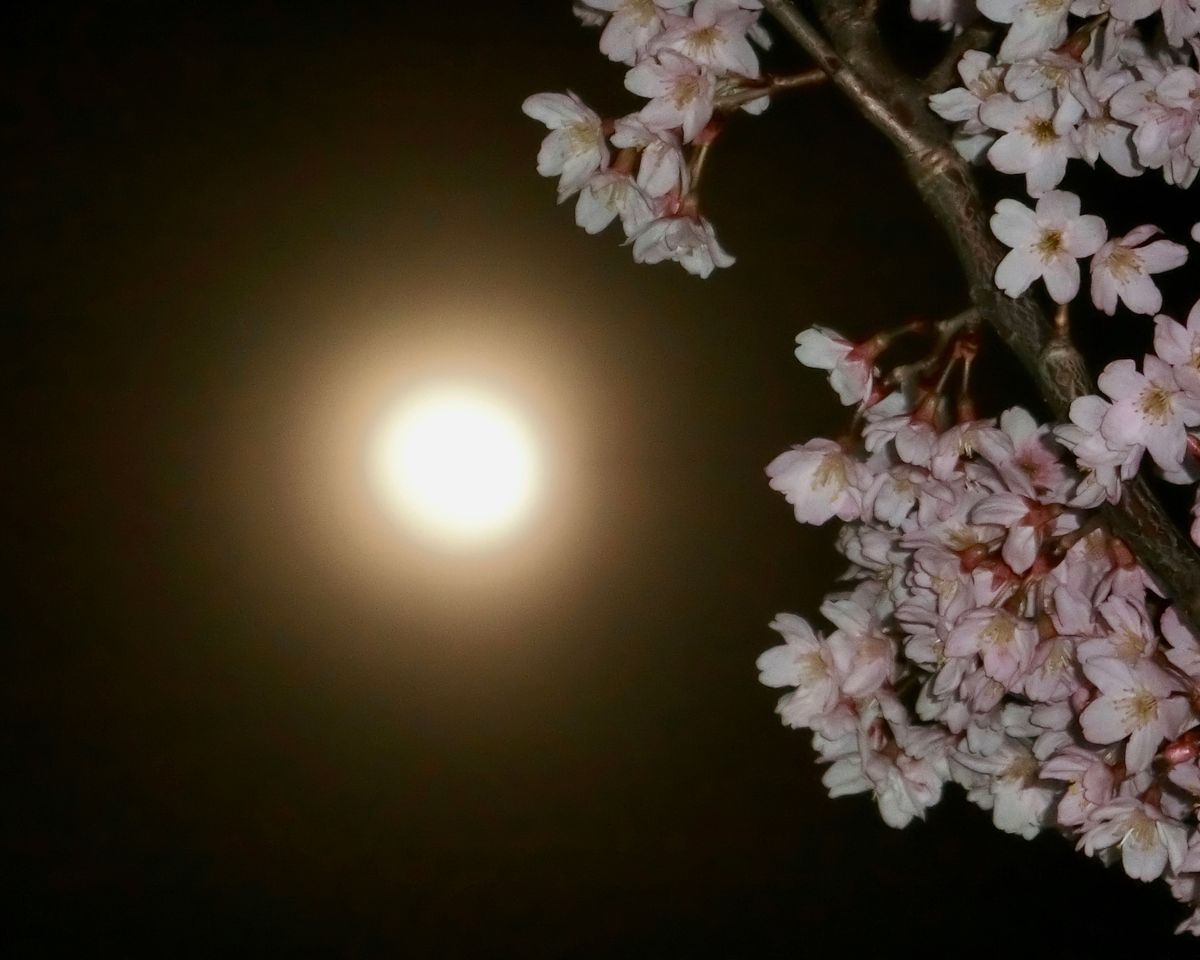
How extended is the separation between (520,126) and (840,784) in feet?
5.97

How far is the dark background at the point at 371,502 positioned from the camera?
2199 millimetres

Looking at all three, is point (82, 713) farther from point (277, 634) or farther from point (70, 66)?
point (70, 66)

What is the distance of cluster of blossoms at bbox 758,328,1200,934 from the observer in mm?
479

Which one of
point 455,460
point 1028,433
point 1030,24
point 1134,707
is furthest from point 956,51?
point 455,460

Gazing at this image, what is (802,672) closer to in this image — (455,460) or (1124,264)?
(1124,264)

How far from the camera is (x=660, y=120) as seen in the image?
0.50 metres

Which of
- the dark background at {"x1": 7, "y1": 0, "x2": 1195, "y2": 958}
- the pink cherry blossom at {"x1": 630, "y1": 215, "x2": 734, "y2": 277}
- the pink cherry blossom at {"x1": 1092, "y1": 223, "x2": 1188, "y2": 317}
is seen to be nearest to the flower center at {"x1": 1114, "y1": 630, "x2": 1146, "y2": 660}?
the pink cherry blossom at {"x1": 1092, "y1": 223, "x2": 1188, "y2": 317}

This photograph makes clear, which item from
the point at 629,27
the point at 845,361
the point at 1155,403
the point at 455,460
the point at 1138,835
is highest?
the point at 455,460

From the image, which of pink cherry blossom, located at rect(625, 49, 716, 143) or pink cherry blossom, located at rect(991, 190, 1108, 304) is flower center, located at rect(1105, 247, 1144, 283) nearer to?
pink cherry blossom, located at rect(991, 190, 1108, 304)

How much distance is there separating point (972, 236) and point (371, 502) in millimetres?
1974

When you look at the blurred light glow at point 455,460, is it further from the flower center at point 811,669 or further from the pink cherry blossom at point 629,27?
the pink cherry blossom at point 629,27

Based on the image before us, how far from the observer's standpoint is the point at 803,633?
648mm

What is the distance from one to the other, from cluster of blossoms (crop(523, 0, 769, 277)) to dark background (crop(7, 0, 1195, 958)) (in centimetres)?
162

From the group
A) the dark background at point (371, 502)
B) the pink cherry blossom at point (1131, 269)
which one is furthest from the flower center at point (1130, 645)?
the dark background at point (371, 502)
